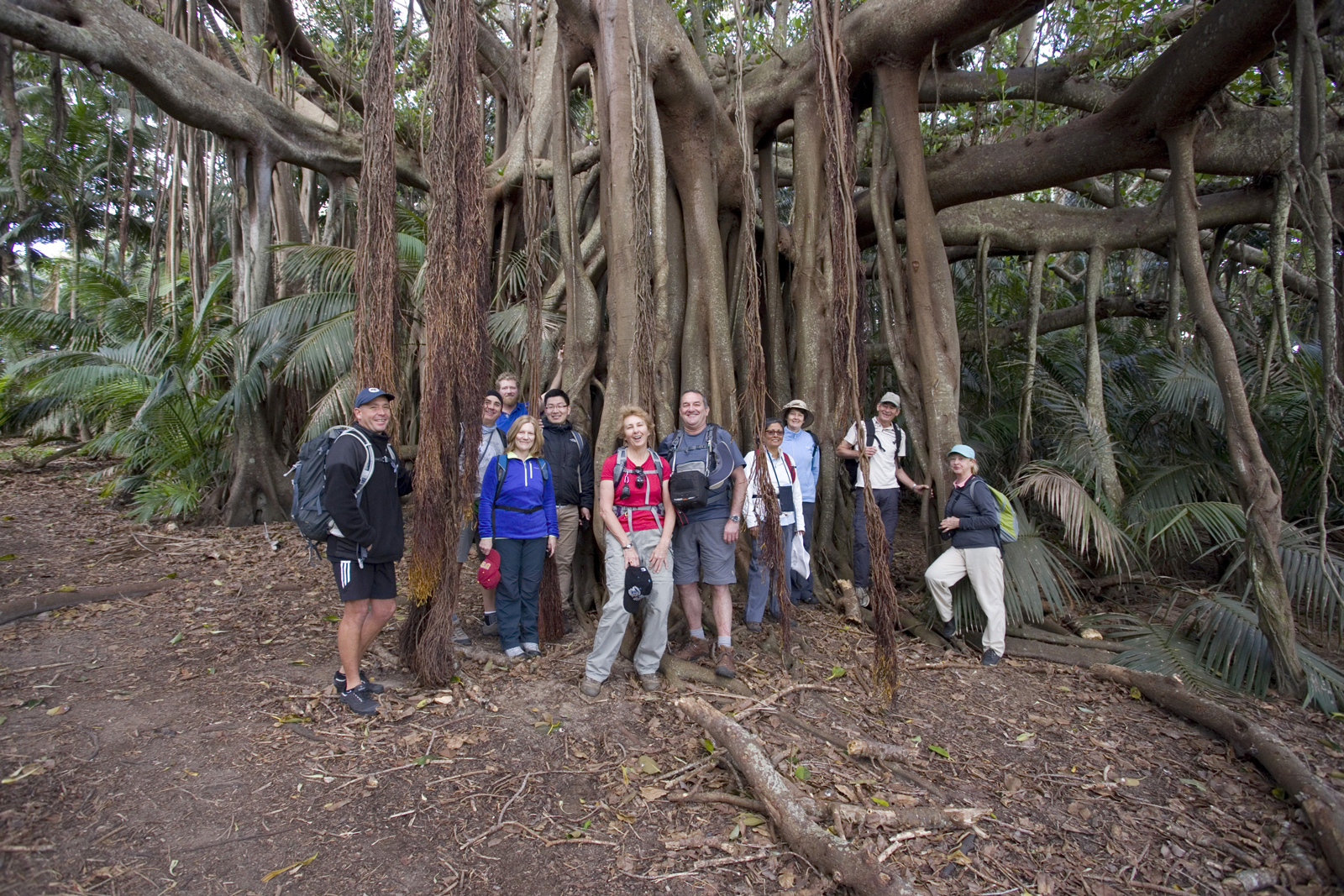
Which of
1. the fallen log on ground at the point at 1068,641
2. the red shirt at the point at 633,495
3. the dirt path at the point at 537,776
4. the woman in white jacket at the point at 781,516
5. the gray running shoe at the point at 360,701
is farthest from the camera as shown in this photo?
the fallen log on ground at the point at 1068,641

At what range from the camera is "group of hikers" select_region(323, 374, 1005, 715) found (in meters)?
3.55

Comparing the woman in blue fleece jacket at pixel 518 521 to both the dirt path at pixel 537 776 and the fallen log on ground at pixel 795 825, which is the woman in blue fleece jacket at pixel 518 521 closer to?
the dirt path at pixel 537 776

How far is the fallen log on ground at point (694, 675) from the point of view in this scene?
13.3ft

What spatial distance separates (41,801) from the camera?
8.82 ft

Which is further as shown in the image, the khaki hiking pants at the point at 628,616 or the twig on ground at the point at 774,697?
the khaki hiking pants at the point at 628,616

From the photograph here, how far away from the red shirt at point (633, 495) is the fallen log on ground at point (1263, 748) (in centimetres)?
296

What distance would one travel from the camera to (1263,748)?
3385 mm

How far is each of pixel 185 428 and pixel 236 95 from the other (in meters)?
3.41

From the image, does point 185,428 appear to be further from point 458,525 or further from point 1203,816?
point 1203,816

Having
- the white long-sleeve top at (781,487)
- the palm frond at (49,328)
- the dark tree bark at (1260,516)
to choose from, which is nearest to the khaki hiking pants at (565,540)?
the white long-sleeve top at (781,487)

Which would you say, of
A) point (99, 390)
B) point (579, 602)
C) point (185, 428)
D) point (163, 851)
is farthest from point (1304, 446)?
point (99, 390)

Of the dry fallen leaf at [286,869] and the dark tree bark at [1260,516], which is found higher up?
the dark tree bark at [1260,516]

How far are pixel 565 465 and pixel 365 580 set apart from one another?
152 centimetres

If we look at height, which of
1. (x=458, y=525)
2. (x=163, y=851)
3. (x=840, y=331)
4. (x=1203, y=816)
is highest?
(x=840, y=331)
